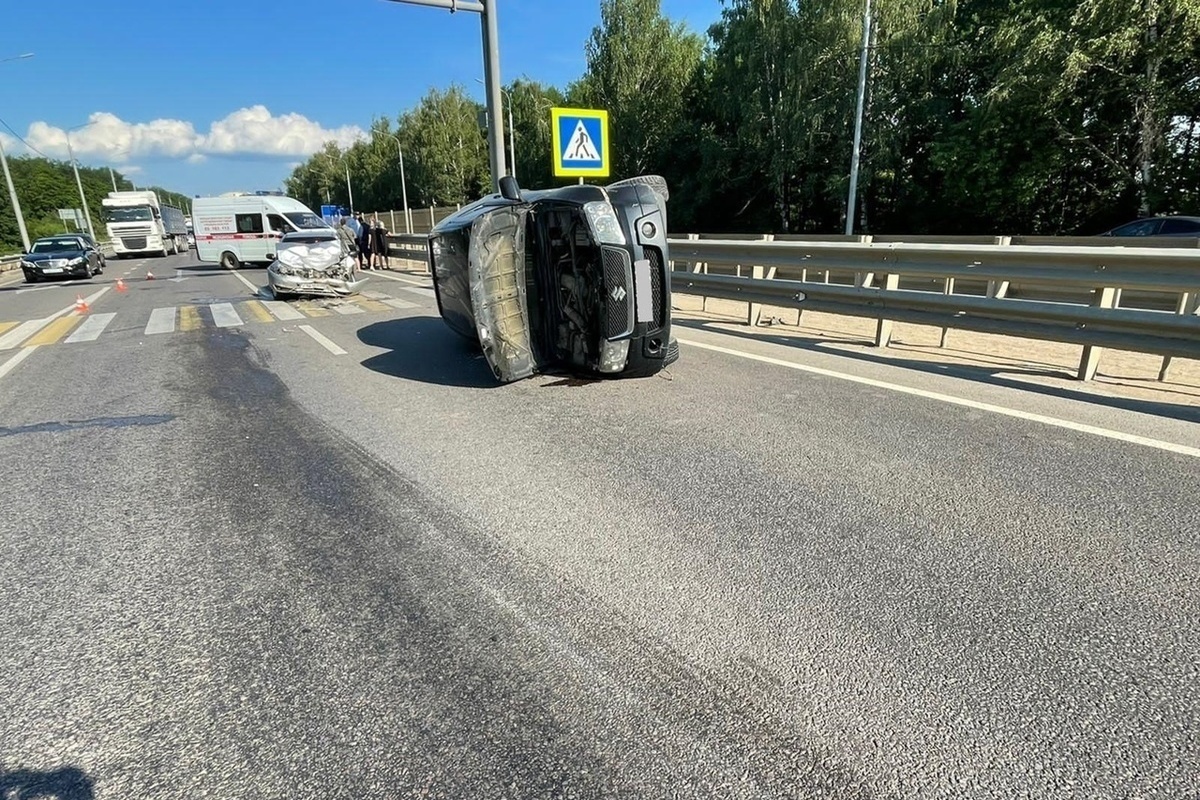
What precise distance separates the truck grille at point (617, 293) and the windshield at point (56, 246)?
91.1 ft

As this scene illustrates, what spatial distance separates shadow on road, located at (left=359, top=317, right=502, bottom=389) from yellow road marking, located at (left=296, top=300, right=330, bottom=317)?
1967mm

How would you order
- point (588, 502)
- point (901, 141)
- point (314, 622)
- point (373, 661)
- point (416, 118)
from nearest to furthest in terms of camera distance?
point (373, 661)
point (314, 622)
point (588, 502)
point (901, 141)
point (416, 118)

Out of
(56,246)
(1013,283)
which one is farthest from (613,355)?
(56,246)

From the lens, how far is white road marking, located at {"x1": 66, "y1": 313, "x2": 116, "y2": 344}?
919cm

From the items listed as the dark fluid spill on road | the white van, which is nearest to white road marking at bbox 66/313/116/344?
the dark fluid spill on road

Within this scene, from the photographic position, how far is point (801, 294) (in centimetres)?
723

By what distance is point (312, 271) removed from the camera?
41.8 feet

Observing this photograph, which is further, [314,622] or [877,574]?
[877,574]

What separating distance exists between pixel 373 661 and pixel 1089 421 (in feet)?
15.0

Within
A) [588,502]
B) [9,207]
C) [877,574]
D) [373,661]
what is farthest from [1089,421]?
[9,207]

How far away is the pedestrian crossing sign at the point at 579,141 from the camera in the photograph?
9.57 m

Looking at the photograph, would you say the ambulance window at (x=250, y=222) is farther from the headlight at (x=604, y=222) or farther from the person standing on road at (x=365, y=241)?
the headlight at (x=604, y=222)

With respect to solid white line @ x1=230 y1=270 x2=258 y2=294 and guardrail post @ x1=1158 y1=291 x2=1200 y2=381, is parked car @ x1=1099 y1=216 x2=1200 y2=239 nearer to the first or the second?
guardrail post @ x1=1158 y1=291 x2=1200 y2=381

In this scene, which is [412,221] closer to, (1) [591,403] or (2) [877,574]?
(1) [591,403]
